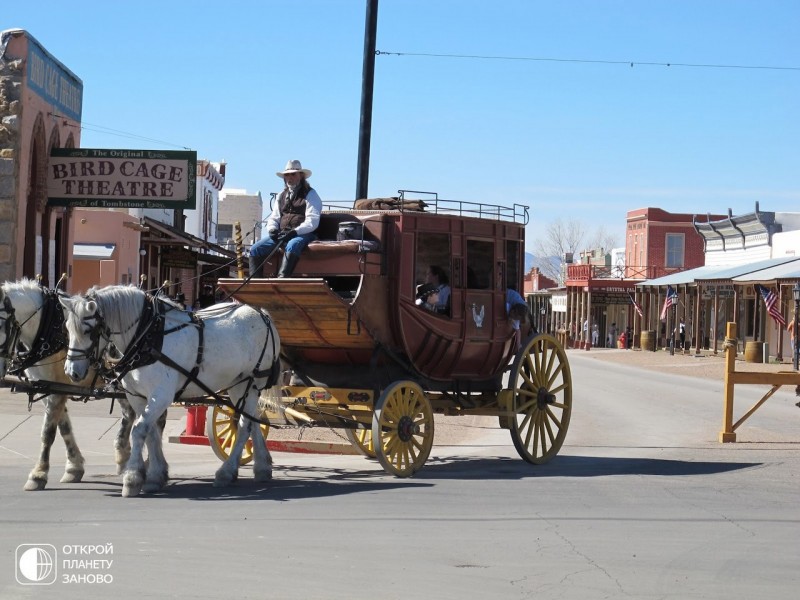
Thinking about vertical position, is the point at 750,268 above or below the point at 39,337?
above

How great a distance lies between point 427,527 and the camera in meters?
9.67

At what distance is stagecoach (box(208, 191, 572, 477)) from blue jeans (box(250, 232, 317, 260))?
15 centimetres

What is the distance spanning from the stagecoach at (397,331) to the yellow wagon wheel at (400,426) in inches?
0.6

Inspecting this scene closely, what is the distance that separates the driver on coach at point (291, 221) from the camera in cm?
1266

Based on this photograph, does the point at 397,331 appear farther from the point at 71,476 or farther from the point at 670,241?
the point at 670,241

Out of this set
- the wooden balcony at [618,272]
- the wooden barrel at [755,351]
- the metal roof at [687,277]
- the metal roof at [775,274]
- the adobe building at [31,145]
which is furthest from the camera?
the wooden balcony at [618,272]

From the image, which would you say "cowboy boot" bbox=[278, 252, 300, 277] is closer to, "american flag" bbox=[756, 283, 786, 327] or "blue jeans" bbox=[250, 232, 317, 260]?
"blue jeans" bbox=[250, 232, 317, 260]

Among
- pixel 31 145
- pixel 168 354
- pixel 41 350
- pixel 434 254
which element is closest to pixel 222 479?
pixel 168 354

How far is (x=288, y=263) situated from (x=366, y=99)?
7362mm

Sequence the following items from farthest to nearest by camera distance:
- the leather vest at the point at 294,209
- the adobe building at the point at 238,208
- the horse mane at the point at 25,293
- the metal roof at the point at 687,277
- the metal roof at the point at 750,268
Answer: the adobe building at the point at 238,208
the metal roof at the point at 687,277
the metal roof at the point at 750,268
the leather vest at the point at 294,209
the horse mane at the point at 25,293

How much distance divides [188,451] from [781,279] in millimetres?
32916

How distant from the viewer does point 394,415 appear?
41.4 feet

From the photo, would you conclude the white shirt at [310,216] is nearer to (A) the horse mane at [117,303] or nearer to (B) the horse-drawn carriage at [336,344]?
(B) the horse-drawn carriage at [336,344]

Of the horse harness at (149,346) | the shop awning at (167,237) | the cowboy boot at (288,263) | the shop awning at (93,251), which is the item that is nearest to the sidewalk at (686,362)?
the shop awning at (167,237)
